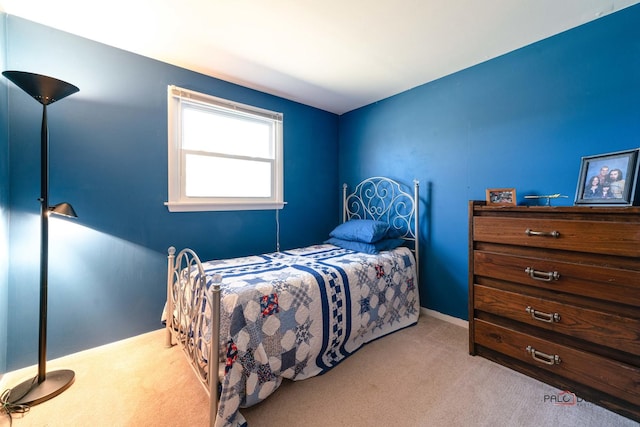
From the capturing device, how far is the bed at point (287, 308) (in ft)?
4.15

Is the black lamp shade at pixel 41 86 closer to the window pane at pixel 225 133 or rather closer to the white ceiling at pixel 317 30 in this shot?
the white ceiling at pixel 317 30

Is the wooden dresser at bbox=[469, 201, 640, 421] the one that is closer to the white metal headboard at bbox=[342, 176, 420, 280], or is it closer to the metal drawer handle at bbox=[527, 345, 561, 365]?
the metal drawer handle at bbox=[527, 345, 561, 365]

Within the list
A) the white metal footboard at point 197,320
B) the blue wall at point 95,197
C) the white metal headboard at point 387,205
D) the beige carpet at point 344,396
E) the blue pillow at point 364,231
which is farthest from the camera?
the white metal headboard at point 387,205

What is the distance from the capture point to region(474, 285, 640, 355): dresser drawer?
125 centimetres

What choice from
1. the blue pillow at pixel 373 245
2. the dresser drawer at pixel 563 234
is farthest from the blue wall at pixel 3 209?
the dresser drawer at pixel 563 234

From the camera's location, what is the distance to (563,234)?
4.71 ft

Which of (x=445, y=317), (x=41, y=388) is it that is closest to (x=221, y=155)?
(x=41, y=388)

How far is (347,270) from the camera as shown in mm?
1883

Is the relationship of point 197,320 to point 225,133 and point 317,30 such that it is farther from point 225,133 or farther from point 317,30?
point 317,30

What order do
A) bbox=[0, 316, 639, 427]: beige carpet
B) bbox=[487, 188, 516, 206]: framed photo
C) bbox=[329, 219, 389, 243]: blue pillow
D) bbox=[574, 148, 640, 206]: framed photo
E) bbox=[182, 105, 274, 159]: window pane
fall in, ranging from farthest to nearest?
bbox=[329, 219, 389, 243]: blue pillow, bbox=[182, 105, 274, 159]: window pane, bbox=[487, 188, 516, 206]: framed photo, bbox=[574, 148, 640, 206]: framed photo, bbox=[0, 316, 639, 427]: beige carpet

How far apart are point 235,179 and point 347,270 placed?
1470mm

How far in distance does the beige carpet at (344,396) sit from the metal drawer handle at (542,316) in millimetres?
399

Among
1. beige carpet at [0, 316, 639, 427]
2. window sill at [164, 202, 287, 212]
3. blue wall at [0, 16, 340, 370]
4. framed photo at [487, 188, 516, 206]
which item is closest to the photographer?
beige carpet at [0, 316, 639, 427]

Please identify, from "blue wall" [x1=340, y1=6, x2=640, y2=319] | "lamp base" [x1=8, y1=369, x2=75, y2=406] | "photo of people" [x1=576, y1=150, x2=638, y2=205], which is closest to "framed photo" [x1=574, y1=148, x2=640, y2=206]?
"photo of people" [x1=576, y1=150, x2=638, y2=205]
